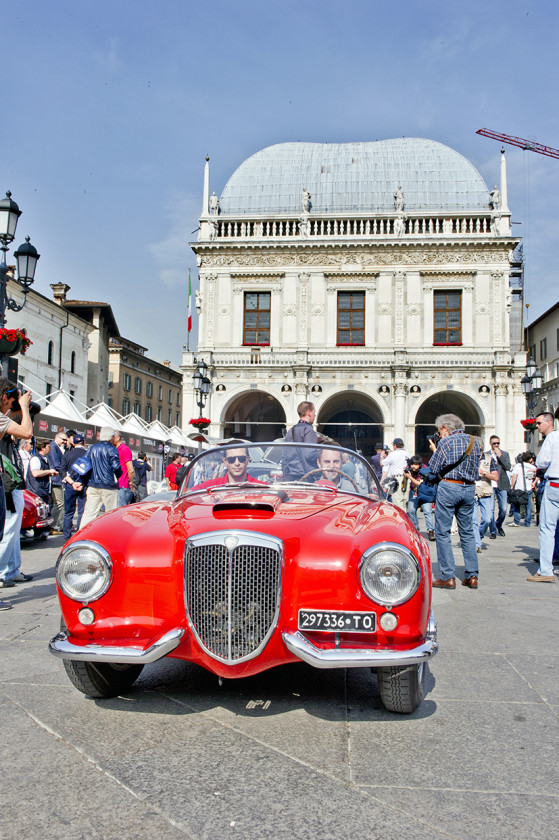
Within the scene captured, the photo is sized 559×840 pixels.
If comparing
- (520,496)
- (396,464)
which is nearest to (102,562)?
(396,464)

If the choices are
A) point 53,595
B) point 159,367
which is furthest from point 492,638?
point 159,367

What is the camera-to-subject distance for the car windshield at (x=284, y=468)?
170 inches

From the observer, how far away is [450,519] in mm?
6848

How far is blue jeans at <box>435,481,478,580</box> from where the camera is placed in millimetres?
6816

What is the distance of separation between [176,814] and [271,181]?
34176mm

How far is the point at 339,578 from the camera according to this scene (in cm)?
296

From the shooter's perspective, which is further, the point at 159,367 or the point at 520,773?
the point at 159,367

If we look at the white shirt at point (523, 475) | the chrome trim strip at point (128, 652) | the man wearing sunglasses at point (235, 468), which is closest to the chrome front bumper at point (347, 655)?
the chrome trim strip at point (128, 652)

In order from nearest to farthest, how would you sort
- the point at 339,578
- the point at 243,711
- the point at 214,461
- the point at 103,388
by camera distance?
the point at 339,578, the point at 243,711, the point at 214,461, the point at 103,388

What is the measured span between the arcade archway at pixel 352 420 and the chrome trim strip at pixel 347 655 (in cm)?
2921

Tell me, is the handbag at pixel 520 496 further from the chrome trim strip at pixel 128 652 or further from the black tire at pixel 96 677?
the chrome trim strip at pixel 128 652

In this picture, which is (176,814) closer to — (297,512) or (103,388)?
(297,512)

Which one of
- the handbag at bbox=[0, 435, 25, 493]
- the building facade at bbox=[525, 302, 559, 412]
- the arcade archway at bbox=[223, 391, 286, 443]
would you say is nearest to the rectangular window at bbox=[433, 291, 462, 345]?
the arcade archway at bbox=[223, 391, 286, 443]

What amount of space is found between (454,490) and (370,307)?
2462 cm
